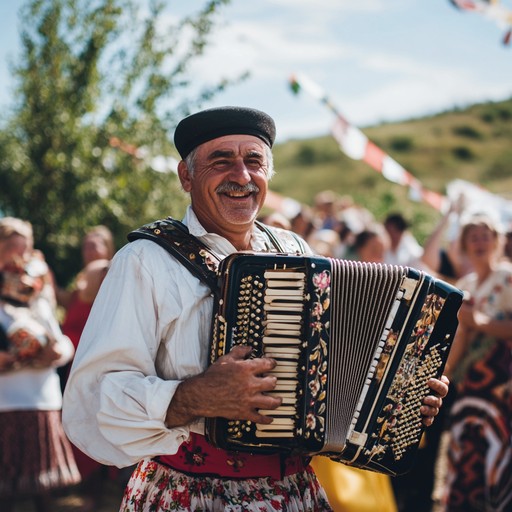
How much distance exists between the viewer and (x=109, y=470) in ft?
20.6

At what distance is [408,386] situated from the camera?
261cm

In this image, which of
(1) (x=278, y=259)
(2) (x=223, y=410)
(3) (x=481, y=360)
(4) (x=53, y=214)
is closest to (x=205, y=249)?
(1) (x=278, y=259)

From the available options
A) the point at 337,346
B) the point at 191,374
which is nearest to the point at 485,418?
the point at 337,346

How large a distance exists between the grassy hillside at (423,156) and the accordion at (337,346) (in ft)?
111

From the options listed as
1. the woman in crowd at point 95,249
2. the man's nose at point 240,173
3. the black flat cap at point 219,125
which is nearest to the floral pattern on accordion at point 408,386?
the man's nose at point 240,173

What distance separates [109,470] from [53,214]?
2.30 meters

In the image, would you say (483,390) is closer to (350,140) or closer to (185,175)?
(185,175)

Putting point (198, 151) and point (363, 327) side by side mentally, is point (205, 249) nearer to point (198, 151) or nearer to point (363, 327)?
point (198, 151)

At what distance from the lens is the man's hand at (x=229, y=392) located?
92.1 inches

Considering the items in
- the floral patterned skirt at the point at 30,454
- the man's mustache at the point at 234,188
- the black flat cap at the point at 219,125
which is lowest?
the floral patterned skirt at the point at 30,454

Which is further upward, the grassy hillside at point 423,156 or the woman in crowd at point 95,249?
the grassy hillside at point 423,156

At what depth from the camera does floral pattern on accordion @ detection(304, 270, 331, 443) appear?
7.97 ft

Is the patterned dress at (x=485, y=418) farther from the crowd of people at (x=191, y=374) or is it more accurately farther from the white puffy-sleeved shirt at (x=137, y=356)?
the white puffy-sleeved shirt at (x=137, y=356)

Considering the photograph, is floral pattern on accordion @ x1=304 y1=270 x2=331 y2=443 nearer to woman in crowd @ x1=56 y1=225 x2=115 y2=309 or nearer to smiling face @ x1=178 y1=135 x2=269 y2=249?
smiling face @ x1=178 y1=135 x2=269 y2=249
